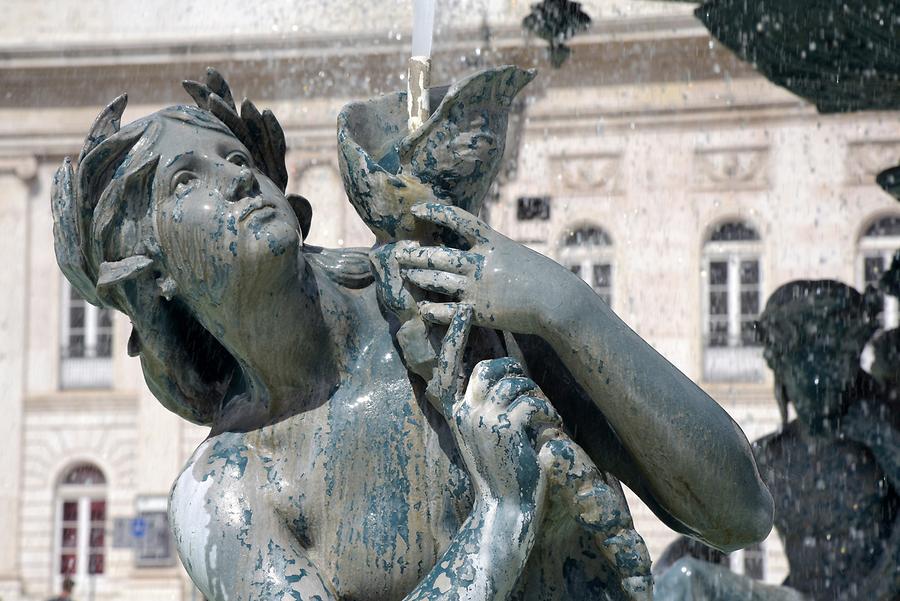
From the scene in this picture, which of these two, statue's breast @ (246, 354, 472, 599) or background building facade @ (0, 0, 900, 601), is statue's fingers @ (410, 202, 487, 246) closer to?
statue's breast @ (246, 354, 472, 599)

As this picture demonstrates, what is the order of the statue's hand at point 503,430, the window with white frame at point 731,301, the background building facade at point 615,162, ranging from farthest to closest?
the window with white frame at point 731,301, the background building facade at point 615,162, the statue's hand at point 503,430

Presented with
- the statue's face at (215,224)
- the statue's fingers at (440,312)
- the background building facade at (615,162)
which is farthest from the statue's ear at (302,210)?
the background building facade at (615,162)

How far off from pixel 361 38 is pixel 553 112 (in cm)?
196

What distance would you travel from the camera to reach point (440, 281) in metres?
1.42

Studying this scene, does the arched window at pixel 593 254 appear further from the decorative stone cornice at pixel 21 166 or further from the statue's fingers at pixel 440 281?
the statue's fingers at pixel 440 281

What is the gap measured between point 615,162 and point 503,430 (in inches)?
541

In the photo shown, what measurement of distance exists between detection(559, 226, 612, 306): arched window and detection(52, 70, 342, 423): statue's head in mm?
12896

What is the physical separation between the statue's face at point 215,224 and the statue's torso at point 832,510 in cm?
260

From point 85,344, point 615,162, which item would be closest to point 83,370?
point 85,344

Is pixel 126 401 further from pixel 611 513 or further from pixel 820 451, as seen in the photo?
pixel 611 513

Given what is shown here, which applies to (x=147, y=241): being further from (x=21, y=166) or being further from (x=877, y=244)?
(x=21, y=166)

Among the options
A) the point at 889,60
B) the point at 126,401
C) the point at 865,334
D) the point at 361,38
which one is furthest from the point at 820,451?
the point at 126,401

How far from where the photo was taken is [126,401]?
17.9 m

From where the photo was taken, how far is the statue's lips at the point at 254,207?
1.44 m
